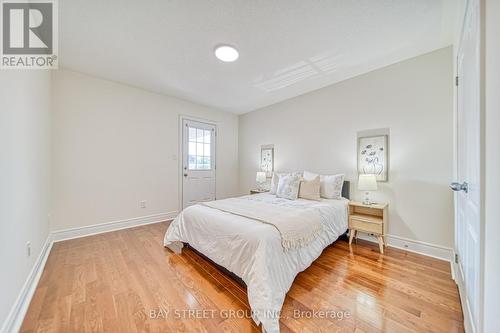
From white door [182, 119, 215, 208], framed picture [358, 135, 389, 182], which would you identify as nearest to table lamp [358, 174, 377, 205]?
framed picture [358, 135, 389, 182]

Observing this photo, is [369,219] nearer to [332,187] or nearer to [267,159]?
[332,187]

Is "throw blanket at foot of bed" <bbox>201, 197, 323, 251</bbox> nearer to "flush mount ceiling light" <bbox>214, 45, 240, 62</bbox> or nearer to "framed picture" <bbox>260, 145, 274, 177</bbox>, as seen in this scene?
"flush mount ceiling light" <bbox>214, 45, 240, 62</bbox>

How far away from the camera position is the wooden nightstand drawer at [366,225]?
2.41 meters

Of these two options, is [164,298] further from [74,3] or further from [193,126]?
[193,126]

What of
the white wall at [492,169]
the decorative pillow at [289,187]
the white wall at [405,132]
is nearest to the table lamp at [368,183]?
the white wall at [405,132]

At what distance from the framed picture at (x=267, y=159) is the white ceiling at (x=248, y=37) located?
158 centimetres

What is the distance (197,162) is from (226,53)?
2575 millimetres

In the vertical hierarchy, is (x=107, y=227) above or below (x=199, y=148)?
below

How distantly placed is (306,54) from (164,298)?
304 cm

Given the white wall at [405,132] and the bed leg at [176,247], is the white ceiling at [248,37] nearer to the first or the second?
the white wall at [405,132]

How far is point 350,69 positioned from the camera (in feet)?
9.05

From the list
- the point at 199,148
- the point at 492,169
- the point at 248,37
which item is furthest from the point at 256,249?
the point at 199,148

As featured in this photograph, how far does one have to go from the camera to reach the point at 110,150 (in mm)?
3213
